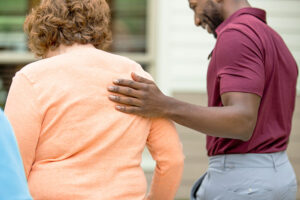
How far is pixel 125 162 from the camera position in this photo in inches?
91.1

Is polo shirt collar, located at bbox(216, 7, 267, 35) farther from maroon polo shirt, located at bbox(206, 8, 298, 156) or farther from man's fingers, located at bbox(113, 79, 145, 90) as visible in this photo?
man's fingers, located at bbox(113, 79, 145, 90)

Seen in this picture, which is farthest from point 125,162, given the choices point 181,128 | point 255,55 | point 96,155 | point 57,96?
point 181,128

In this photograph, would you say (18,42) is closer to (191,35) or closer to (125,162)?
(191,35)

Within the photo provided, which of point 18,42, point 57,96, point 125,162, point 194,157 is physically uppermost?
point 57,96

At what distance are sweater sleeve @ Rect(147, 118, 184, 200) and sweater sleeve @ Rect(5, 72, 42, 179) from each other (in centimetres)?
52

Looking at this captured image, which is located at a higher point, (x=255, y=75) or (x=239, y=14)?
(x=239, y=14)

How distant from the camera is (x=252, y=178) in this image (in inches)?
103

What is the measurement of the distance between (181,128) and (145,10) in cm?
121

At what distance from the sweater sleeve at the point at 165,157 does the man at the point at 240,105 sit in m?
0.08

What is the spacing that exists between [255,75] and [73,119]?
2.58 feet

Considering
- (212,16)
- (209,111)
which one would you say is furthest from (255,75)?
(212,16)

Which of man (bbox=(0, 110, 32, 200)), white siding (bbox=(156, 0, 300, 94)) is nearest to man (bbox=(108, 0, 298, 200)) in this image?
man (bbox=(0, 110, 32, 200))

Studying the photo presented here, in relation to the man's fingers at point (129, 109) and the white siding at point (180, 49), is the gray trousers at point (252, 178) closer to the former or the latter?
the man's fingers at point (129, 109)

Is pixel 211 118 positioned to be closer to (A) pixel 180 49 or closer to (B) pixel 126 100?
(B) pixel 126 100
